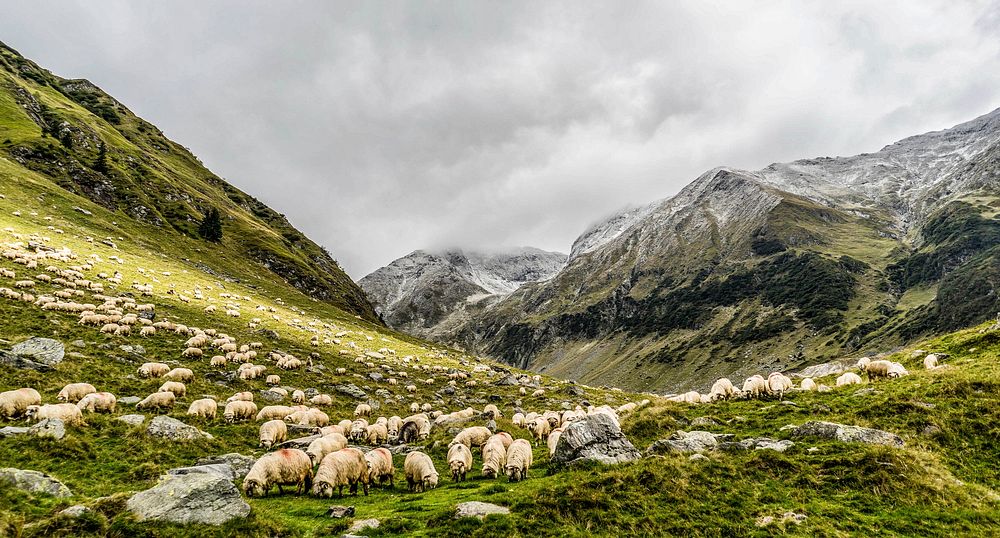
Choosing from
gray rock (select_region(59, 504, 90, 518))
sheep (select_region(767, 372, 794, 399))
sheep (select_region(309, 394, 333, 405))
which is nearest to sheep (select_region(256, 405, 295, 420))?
sheep (select_region(309, 394, 333, 405))

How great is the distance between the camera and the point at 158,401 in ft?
82.5

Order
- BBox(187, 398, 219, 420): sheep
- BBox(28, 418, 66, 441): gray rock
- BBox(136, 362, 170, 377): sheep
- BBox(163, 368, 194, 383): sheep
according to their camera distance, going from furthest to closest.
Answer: BBox(163, 368, 194, 383): sheep < BBox(136, 362, 170, 377): sheep < BBox(187, 398, 219, 420): sheep < BBox(28, 418, 66, 441): gray rock

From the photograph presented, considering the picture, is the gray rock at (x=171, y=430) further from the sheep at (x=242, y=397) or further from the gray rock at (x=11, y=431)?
the sheep at (x=242, y=397)

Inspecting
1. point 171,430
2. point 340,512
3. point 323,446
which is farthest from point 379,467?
point 171,430

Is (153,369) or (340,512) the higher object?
(153,369)

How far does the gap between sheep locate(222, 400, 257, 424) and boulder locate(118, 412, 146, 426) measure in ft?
15.6

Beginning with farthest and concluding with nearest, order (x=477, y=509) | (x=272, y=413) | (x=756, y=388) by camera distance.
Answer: (x=272, y=413), (x=756, y=388), (x=477, y=509)

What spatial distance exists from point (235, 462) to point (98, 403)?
8.74m

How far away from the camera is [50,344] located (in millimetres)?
28156

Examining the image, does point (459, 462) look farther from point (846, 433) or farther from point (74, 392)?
point (74, 392)

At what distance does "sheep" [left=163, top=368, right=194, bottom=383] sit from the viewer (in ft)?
97.7

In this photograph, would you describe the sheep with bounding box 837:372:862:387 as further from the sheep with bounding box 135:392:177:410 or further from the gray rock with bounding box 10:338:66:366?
the gray rock with bounding box 10:338:66:366

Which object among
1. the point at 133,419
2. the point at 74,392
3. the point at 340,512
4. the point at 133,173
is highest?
the point at 133,173

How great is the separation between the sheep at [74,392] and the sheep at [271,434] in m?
8.70
